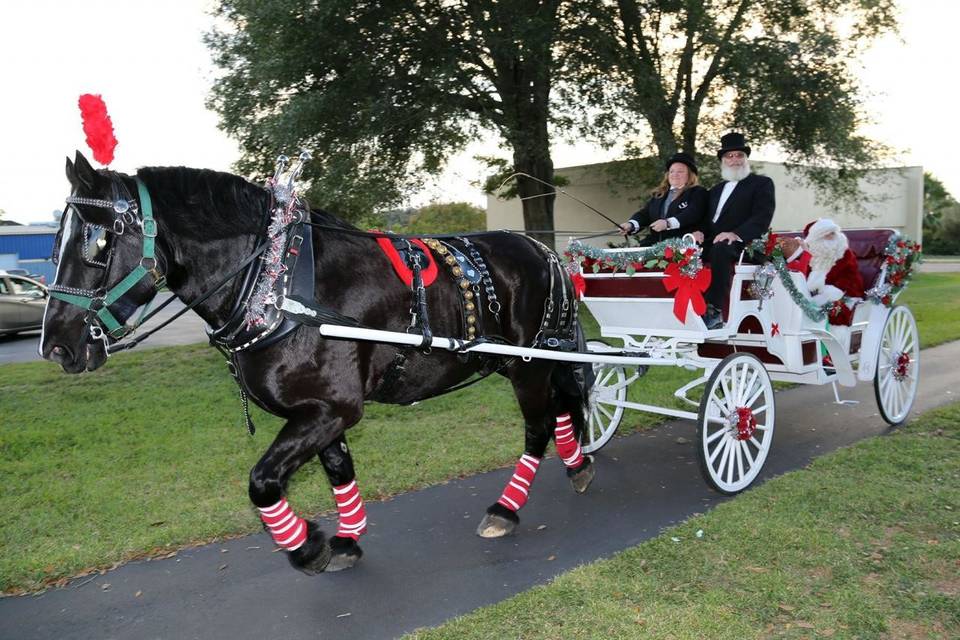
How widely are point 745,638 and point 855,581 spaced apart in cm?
96

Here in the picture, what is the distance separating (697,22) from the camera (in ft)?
44.9

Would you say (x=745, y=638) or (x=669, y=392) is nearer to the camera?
(x=745, y=638)

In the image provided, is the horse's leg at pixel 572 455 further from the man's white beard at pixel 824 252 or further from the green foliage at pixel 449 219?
the green foliage at pixel 449 219

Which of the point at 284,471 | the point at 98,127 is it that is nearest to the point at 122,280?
the point at 98,127

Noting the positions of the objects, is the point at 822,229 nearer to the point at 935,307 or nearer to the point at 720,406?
the point at 720,406

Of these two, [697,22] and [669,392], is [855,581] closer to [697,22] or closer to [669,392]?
[669,392]

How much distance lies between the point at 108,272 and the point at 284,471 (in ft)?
4.05

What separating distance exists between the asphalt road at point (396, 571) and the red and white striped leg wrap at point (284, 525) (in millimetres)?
366

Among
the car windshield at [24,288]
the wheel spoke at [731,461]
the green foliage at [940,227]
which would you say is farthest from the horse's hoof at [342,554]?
the green foliage at [940,227]

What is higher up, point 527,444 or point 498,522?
point 527,444

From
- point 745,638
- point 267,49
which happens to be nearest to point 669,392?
point 745,638

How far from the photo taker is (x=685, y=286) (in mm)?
5543

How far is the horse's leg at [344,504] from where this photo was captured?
14.0 feet

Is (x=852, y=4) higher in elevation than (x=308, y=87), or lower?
higher
